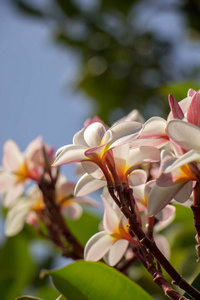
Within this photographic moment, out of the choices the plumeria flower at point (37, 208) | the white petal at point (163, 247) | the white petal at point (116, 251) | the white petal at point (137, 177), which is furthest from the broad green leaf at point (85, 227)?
the white petal at point (137, 177)

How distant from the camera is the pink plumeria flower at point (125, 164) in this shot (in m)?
0.69

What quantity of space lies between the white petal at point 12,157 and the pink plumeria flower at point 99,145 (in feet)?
1.89

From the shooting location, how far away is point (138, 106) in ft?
9.04

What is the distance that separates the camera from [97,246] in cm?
78

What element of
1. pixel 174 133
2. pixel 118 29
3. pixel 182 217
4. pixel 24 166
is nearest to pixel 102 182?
pixel 174 133

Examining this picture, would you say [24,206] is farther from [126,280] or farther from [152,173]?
[126,280]

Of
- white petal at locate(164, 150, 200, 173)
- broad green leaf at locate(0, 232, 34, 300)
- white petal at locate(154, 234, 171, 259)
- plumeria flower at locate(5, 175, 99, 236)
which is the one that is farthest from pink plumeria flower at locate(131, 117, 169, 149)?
broad green leaf at locate(0, 232, 34, 300)

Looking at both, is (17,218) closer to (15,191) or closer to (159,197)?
(15,191)

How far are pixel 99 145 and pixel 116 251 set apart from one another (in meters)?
0.23

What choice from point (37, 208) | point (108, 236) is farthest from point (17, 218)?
point (108, 236)

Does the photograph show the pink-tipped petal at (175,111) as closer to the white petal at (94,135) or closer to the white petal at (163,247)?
the white petal at (94,135)

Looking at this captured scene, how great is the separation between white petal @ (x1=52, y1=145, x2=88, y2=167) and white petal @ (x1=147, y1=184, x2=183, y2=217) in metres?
0.13

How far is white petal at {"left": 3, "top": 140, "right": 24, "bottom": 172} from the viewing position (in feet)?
4.13

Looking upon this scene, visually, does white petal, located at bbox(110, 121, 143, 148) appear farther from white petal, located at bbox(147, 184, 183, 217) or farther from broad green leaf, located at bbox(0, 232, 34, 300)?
broad green leaf, located at bbox(0, 232, 34, 300)
